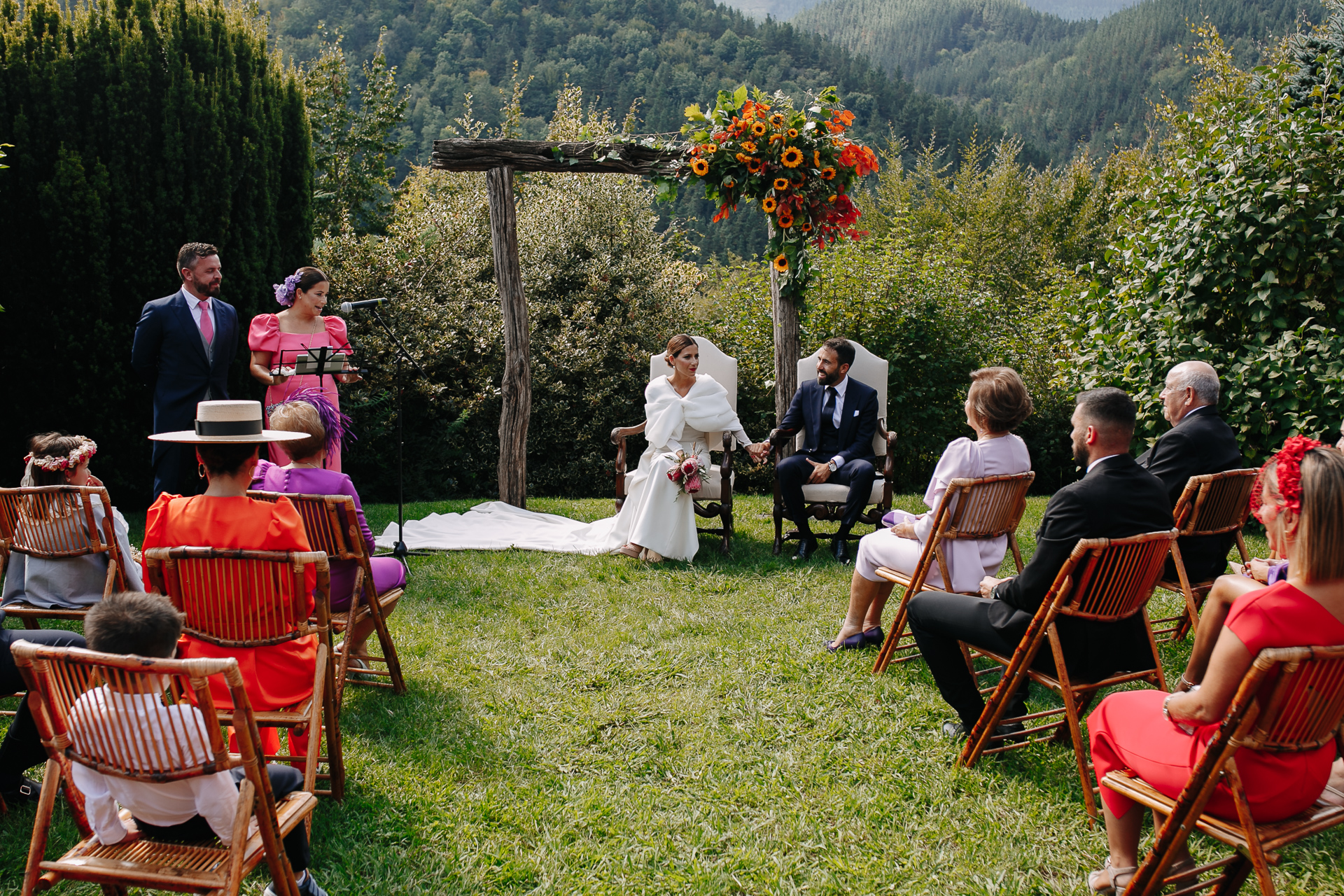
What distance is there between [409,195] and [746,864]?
20930 mm

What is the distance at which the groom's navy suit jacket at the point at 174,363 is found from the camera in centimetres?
566

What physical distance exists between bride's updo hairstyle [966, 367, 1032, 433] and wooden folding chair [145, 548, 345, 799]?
2.75m

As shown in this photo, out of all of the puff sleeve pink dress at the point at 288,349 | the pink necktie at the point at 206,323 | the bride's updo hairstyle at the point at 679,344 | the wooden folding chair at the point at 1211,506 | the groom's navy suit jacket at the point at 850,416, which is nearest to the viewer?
the wooden folding chair at the point at 1211,506

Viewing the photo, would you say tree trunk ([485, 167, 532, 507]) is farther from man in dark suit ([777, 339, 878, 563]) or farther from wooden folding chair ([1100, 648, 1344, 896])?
wooden folding chair ([1100, 648, 1344, 896])

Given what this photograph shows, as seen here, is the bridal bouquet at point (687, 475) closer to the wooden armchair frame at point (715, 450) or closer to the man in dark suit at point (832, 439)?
the wooden armchair frame at point (715, 450)

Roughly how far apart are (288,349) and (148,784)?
457cm

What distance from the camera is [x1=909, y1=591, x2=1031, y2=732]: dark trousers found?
3.25 m

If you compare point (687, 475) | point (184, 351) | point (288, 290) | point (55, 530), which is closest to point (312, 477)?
point (55, 530)

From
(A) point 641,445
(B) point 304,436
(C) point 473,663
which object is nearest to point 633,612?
(C) point 473,663

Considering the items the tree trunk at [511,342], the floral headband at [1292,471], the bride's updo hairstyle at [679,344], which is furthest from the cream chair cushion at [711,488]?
the floral headband at [1292,471]

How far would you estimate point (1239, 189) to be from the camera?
6.60m

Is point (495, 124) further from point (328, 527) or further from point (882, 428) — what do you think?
point (328, 527)

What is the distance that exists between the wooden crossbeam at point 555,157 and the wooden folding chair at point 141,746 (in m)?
6.56

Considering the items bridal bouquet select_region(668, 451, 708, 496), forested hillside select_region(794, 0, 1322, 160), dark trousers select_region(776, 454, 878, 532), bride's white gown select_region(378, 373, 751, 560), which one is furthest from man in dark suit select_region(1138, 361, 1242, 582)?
forested hillside select_region(794, 0, 1322, 160)
